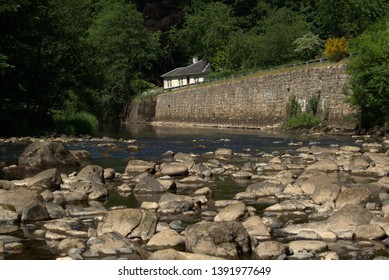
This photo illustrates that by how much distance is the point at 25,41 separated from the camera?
38219 mm

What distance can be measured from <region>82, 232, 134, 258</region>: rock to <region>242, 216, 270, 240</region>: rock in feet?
7.34

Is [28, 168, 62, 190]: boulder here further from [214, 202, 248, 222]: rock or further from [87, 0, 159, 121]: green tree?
[87, 0, 159, 121]: green tree

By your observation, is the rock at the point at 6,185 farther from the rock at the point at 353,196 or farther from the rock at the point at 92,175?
the rock at the point at 353,196

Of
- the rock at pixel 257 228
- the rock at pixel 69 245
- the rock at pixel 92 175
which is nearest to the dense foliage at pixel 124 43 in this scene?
the rock at pixel 92 175

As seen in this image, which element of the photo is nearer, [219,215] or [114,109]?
[219,215]

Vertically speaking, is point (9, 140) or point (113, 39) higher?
point (113, 39)

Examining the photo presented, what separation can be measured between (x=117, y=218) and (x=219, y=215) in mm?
2111

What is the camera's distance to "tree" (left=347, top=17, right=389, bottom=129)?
33.8 metres

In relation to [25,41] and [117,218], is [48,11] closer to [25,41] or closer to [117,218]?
[25,41]

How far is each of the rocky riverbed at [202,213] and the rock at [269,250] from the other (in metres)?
0.02

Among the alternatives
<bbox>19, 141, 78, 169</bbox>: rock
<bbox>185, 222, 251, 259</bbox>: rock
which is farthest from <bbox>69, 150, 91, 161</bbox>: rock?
<bbox>185, 222, 251, 259</bbox>: rock
